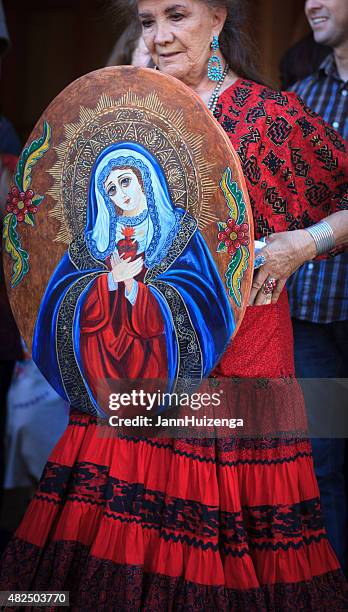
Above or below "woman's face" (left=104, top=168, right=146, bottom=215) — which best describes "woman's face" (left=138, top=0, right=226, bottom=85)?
above

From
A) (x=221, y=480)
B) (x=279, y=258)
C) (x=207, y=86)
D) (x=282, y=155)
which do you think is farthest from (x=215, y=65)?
(x=221, y=480)

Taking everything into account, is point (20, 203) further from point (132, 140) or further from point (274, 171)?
point (274, 171)

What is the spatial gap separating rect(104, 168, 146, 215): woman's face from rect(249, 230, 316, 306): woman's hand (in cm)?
35

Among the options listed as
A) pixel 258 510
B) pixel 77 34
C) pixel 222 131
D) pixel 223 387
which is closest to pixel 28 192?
pixel 222 131

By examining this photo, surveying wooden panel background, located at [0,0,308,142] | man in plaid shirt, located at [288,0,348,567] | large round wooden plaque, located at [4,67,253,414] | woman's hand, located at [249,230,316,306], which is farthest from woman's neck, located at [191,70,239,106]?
wooden panel background, located at [0,0,308,142]

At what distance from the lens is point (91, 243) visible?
225 centimetres

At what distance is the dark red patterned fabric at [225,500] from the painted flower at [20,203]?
57cm

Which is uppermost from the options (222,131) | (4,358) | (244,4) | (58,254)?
(244,4)

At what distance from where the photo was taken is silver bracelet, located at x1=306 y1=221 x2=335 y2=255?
2.25m

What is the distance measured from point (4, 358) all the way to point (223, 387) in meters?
1.03

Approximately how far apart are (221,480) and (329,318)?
2.76 feet

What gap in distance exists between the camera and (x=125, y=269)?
2209 millimetres

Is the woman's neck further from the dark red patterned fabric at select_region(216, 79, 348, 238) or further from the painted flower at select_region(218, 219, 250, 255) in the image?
the painted flower at select_region(218, 219, 250, 255)

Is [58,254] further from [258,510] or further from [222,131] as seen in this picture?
[258,510]
